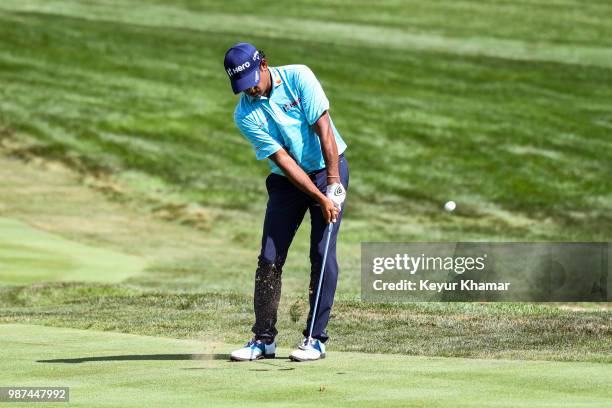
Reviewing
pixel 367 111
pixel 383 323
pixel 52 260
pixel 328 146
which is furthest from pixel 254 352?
pixel 367 111

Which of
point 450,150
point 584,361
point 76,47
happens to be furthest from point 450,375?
point 76,47

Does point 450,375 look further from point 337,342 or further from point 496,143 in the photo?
point 496,143

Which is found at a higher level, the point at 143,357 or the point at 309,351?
the point at 309,351

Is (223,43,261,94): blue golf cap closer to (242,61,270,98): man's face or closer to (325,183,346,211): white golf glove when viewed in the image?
(242,61,270,98): man's face

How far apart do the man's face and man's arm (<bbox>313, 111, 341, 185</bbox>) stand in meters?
0.43

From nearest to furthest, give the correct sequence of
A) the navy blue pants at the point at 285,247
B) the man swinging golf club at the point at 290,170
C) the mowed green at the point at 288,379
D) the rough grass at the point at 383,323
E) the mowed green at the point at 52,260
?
the mowed green at the point at 288,379, the man swinging golf club at the point at 290,170, the navy blue pants at the point at 285,247, the rough grass at the point at 383,323, the mowed green at the point at 52,260

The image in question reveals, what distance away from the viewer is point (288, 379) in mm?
7785

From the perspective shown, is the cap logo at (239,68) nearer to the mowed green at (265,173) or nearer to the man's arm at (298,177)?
the man's arm at (298,177)

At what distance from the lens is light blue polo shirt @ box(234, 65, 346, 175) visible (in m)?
8.70

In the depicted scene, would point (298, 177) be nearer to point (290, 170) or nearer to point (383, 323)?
point (290, 170)

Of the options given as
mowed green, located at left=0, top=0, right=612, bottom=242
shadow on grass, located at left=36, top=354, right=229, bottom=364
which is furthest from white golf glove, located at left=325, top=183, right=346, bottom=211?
mowed green, located at left=0, top=0, right=612, bottom=242

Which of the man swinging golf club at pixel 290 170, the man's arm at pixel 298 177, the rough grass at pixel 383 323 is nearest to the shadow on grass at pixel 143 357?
the man swinging golf club at pixel 290 170

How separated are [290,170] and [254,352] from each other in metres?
1.32

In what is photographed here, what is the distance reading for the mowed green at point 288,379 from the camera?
22.8 feet
